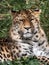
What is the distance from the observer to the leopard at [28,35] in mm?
7532

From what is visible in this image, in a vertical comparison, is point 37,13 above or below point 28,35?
above

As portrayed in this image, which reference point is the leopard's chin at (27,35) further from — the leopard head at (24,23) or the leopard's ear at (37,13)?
the leopard's ear at (37,13)

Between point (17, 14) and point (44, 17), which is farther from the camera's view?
point (44, 17)

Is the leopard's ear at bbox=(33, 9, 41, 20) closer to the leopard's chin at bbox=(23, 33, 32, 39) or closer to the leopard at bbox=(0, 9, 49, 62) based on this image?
the leopard at bbox=(0, 9, 49, 62)

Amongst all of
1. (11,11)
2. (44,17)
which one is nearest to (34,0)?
(44,17)

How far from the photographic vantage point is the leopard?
753 cm

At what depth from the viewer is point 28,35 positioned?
772 cm

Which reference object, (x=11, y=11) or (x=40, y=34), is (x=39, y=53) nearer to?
(x=40, y=34)

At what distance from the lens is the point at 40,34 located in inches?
309

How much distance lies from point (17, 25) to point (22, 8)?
1.15 feet

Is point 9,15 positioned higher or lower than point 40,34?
higher

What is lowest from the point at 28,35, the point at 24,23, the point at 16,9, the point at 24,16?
the point at 28,35

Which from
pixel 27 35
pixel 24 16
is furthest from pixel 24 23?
pixel 27 35

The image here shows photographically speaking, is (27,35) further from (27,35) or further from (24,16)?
(24,16)
